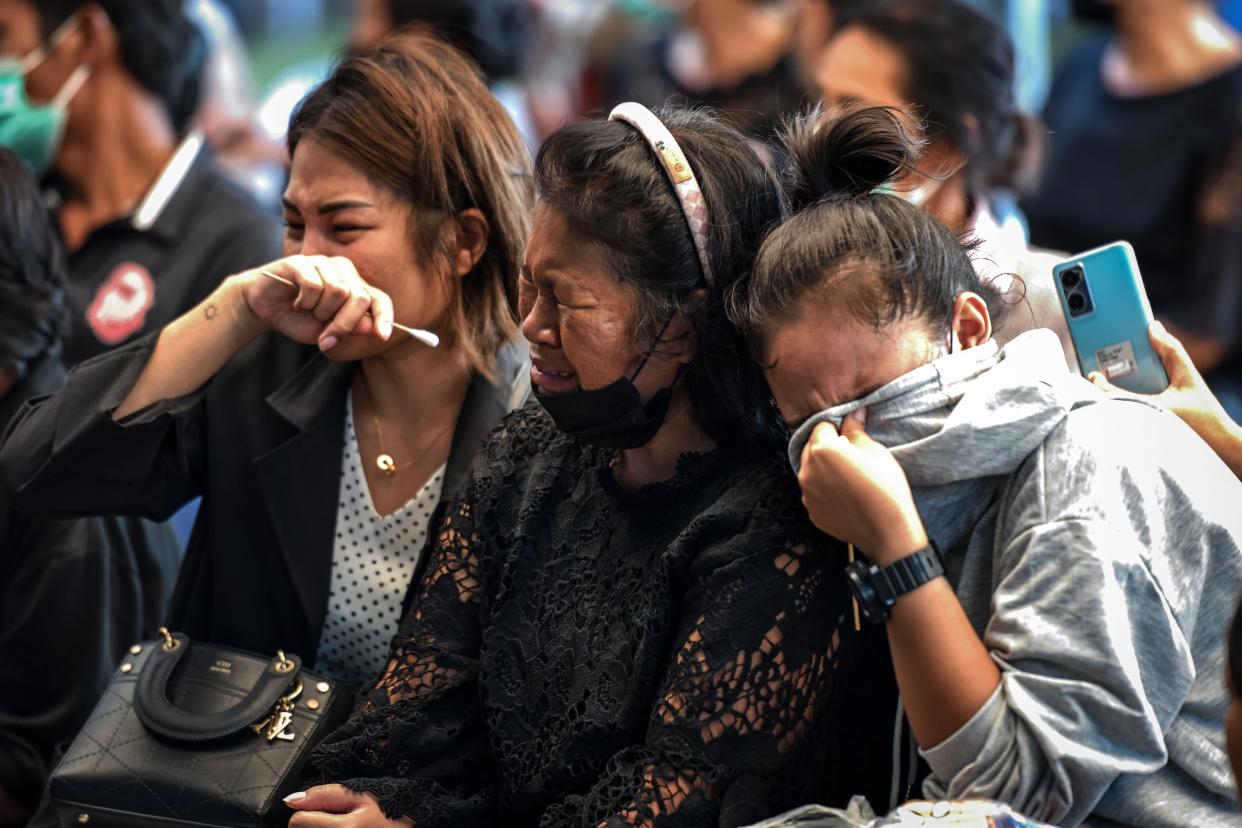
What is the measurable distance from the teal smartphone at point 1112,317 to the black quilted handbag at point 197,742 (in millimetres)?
1203

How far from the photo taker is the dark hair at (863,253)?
1.89 metres

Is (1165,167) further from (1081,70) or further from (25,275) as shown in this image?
(25,275)

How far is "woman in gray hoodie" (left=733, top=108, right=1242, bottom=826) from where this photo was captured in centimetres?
172

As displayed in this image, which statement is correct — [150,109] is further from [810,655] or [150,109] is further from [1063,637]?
[1063,637]

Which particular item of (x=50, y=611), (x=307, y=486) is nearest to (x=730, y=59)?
(x=307, y=486)

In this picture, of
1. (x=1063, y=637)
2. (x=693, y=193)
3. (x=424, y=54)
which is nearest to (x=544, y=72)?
(x=424, y=54)

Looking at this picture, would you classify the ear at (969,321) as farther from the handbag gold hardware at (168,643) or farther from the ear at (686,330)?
the handbag gold hardware at (168,643)

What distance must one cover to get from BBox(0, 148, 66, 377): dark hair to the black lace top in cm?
110

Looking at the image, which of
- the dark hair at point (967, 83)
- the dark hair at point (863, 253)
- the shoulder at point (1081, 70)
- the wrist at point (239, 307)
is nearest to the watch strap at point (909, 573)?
the dark hair at point (863, 253)

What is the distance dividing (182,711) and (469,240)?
0.89 m

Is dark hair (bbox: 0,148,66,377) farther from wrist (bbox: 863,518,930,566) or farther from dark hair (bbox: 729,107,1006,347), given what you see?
wrist (bbox: 863,518,930,566)

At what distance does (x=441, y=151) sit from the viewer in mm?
2611

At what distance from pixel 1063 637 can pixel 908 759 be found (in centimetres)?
35

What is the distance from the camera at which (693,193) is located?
208cm
